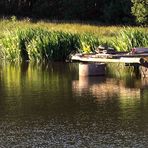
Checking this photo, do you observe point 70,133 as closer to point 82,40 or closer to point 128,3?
point 82,40

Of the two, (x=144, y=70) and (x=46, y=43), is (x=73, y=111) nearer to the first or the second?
(x=144, y=70)

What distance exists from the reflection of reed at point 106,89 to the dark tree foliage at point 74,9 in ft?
113

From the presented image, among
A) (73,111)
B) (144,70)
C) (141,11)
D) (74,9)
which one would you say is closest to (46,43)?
(144,70)

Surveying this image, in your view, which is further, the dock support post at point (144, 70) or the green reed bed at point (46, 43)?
the green reed bed at point (46, 43)

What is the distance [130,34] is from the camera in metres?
31.1

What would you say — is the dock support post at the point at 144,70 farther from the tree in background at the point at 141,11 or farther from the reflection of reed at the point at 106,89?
the tree in background at the point at 141,11

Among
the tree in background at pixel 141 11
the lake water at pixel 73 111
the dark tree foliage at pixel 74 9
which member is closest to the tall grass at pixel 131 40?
the lake water at pixel 73 111

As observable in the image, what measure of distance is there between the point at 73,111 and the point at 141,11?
36.2 m

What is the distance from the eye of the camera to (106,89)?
22156 millimetres

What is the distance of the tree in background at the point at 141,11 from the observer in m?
53.1

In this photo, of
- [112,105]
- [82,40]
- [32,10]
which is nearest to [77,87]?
[112,105]

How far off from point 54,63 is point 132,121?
56.8ft

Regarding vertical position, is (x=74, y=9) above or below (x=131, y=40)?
above

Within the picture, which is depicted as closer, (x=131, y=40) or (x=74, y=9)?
(x=131, y=40)
